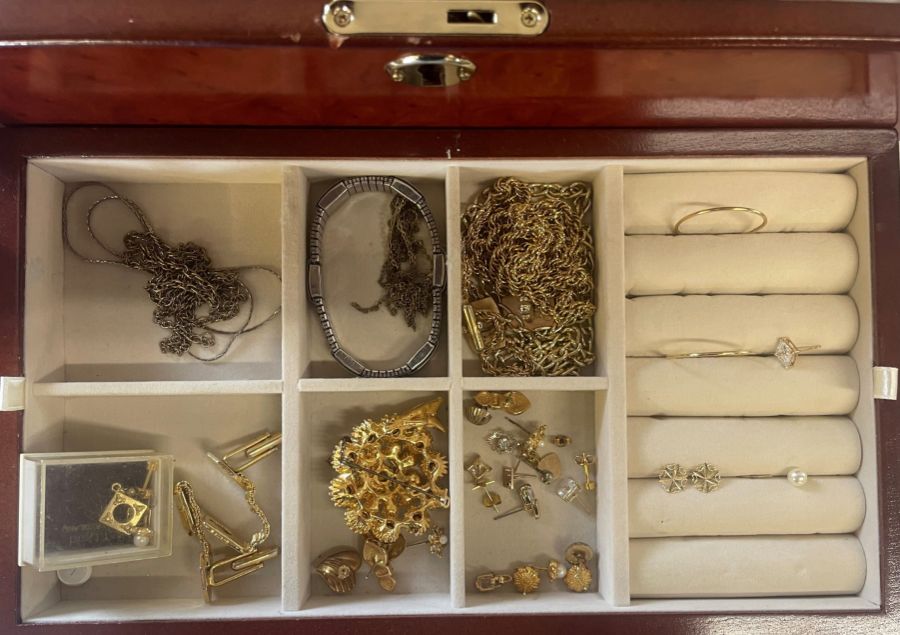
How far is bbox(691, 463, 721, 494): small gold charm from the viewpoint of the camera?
59.3 inches

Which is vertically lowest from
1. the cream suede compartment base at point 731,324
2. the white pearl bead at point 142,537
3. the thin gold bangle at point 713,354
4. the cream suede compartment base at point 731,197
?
the white pearl bead at point 142,537

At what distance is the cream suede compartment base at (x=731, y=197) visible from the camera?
1516 millimetres

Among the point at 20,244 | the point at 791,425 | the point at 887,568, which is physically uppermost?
the point at 20,244

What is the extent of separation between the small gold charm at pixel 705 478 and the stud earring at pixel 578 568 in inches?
11.2

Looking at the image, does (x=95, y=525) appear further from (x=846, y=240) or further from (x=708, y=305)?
(x=846, y=240)

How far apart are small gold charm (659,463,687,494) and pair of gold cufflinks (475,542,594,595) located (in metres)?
0.23

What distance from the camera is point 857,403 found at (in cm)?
153

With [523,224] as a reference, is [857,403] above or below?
below

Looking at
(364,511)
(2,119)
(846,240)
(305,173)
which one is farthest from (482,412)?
(2,119)

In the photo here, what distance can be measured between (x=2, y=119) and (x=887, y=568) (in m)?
2.01

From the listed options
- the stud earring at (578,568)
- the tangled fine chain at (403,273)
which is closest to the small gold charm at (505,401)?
the tangled fine chain at (403,273)

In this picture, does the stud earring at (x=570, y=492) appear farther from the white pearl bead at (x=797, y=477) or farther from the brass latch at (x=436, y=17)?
the brass latch at (x=436, y=17)

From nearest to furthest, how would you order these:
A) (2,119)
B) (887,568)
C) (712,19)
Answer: (712,19)
(2,119)
(887,568)

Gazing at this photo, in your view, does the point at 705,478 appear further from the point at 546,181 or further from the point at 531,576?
the point at 546,181
